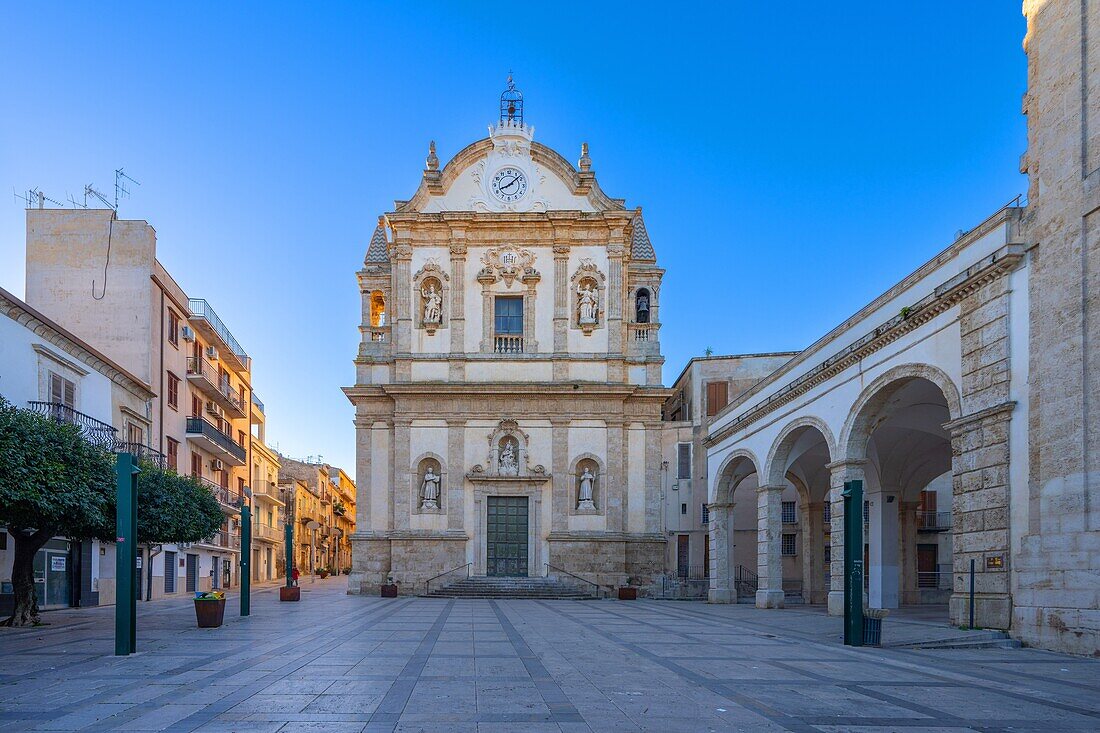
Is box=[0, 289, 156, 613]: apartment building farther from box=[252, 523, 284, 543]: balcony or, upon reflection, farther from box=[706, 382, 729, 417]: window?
box=[252, 523, 284, 543]: balcony

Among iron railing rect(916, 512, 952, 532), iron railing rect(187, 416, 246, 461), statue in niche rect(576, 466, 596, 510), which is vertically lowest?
iron railing rect(916, 512, 952, 532)

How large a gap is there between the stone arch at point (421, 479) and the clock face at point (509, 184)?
11.0 metres

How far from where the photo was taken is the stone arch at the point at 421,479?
38125mm

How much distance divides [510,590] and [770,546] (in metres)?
11.5

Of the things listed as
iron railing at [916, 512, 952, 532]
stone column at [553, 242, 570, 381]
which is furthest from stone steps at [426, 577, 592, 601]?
iron railing at [916, 512, 952, 532]

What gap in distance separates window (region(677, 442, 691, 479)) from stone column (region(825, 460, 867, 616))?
733 inches

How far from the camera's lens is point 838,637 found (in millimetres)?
17922

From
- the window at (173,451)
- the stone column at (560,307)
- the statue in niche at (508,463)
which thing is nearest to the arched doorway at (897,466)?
the stone column at (560,307)

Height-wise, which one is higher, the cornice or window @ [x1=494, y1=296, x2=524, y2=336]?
window @ [x1=494, y1=296, x2=524, y2=336]

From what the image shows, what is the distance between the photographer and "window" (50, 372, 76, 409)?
25.8 meters

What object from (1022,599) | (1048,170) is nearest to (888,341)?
(1048,170)

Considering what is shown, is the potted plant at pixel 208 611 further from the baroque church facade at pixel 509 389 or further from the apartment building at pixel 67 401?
the baroque church facade at pixel 509 389

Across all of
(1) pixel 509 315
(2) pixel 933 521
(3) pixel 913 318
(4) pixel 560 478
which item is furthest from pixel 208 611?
(2) pixel 933 521

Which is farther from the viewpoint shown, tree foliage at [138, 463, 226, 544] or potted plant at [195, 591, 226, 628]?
tree foliage at [138, 463, 226, 544]
